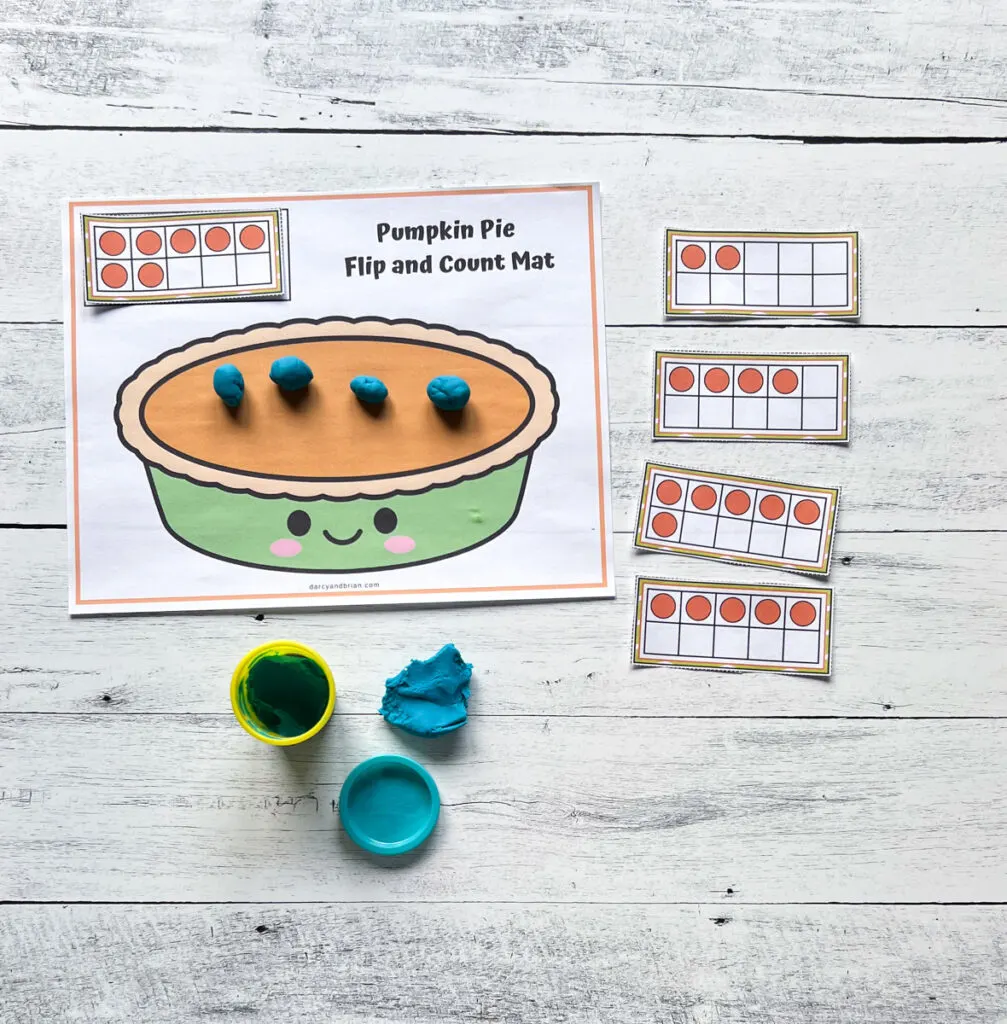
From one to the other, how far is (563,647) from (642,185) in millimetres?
342

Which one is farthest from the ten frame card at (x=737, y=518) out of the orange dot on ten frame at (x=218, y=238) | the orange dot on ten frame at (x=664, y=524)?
the orange dot on ten frame at (x=218, y=238)

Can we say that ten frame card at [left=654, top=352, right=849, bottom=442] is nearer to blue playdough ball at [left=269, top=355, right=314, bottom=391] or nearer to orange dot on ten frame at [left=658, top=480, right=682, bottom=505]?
orange dot on ten frame at [left=658, top=480, right=682, bottom=505]

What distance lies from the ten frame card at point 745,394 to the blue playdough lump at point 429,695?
22cm

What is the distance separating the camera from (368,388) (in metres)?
0.60

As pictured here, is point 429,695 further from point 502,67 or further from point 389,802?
point 502,67

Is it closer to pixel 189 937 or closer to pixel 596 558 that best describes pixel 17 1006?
pixel 189 937

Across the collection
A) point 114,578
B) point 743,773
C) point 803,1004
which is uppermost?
point 114,578

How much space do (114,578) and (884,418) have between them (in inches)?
22.6

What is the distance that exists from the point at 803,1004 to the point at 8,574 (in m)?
0.66

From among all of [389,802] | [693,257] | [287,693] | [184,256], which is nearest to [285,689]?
[287,693]

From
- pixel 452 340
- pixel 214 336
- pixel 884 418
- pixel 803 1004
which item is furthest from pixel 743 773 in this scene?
pixel 214 336

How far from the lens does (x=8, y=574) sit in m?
0.62

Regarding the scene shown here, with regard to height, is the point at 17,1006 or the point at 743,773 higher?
the point at 743,773

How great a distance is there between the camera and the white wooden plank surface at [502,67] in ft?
2.04
